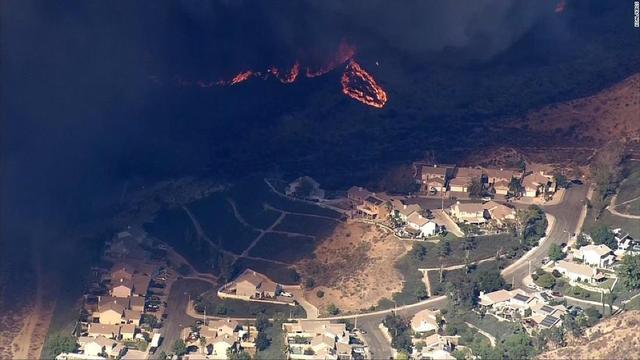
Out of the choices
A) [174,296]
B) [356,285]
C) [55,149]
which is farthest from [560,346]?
[55,149]

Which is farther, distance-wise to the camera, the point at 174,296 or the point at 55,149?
the point at 55,149

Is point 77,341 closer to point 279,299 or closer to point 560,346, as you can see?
point 279,299

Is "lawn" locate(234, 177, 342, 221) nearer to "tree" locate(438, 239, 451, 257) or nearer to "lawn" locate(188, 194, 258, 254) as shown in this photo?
"lawn" locate(188, 194, 258, 254)

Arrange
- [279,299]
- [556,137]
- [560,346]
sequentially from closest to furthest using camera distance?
[560,346] → [279,299] → [556,137]

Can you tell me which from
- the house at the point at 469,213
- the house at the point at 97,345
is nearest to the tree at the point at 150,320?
the house at the point at 97,345

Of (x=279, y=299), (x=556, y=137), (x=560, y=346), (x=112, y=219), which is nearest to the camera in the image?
Result: (x=560, y=346)

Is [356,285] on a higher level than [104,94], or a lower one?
lower
